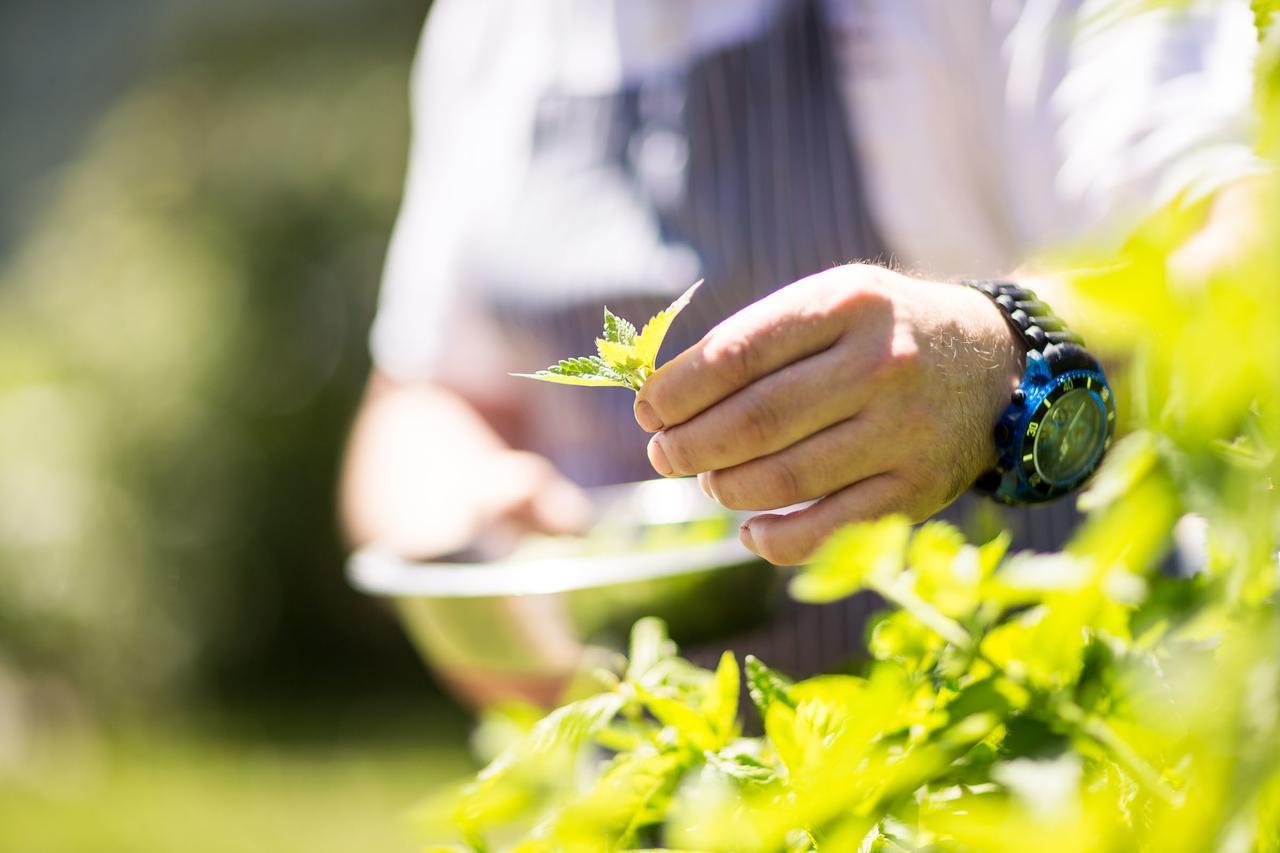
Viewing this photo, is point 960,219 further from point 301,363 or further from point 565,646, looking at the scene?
point 301,363

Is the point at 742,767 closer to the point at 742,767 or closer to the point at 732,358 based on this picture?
the point at 742,767

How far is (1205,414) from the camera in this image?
23 centimetres

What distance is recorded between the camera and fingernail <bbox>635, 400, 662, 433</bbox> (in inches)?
15.3

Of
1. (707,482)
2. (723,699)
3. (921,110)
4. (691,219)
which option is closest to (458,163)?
(691,219)

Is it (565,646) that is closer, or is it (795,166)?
(565,646)

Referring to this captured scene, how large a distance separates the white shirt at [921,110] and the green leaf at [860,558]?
136 mm

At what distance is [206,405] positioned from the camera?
10.7 ft

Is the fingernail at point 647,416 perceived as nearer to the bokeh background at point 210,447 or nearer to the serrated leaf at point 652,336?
the serrated leaf at point 652,336

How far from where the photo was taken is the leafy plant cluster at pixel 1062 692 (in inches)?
8.0

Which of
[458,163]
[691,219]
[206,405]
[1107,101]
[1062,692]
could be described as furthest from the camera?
[206,405]

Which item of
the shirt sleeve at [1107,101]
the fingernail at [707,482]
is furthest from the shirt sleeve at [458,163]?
the fingernail at [707,482]

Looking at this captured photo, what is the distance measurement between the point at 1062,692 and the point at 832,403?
0.48 feet

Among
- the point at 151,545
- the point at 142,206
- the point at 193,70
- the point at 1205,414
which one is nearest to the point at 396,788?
the point at 151,545

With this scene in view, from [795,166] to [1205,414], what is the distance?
0.76m
